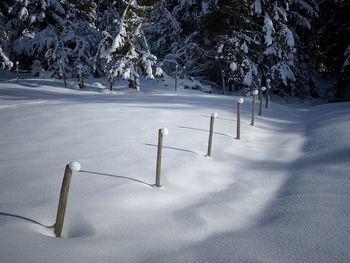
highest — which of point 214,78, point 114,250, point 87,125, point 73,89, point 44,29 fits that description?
point 44,29

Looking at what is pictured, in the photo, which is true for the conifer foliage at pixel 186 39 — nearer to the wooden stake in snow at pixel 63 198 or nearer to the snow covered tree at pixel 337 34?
the snow covered tree at pixel 337 34

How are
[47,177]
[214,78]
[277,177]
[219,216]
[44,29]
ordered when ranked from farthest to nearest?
[214,78]
[44,29]
[277,177]
[47,177]
[219,216]

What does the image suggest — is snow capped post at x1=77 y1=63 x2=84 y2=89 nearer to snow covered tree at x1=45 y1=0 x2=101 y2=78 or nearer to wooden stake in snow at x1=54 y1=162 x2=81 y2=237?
snow covered tree at x1=45 y1=0 x2=101 y2=78

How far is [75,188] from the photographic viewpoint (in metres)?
4.64

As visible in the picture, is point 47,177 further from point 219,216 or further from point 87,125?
point 87,125

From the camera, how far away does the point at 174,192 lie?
4863 millimetres

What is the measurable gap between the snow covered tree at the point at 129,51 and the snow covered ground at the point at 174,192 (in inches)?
336

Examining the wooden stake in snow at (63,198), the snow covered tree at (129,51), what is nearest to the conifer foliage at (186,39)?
the snow covered tree at (129,51)

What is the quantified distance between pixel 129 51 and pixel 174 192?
14.3 meters

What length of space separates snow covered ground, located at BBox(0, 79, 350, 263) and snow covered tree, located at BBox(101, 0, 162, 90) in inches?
336

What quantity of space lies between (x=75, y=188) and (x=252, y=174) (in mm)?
3271

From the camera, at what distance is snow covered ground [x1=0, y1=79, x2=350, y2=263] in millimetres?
3172

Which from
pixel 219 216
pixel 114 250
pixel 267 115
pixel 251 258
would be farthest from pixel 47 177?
pixel 267 115

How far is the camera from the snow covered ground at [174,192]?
125 inches
